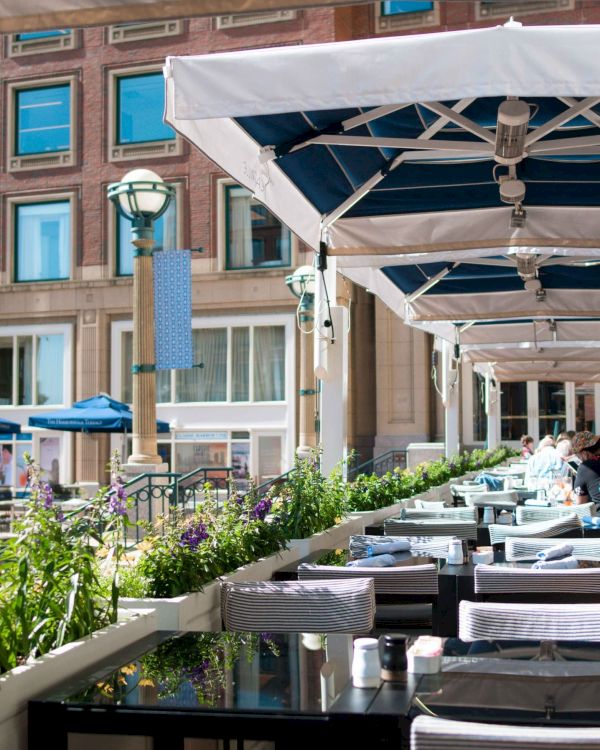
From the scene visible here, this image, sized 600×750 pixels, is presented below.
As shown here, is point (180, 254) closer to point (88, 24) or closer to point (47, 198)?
point (88, 24)

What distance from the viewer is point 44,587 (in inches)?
160

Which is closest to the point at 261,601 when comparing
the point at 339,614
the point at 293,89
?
the point at 339,614

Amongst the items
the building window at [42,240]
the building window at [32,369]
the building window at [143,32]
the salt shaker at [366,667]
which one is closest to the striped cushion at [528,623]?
the salt shaker at [366,667]

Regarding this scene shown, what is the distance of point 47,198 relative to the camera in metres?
34.7

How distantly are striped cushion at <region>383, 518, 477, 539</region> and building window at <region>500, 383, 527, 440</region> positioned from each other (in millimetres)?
26878

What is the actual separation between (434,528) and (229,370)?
24.6 metres

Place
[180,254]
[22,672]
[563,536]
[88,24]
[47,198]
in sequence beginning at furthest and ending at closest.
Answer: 1. [47,198]
2. [180,254]
3. [563,536]
4. [22,672]
5. [88,24]

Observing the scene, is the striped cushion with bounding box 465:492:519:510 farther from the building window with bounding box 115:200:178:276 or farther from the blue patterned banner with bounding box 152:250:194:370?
the building window with bounding box 115:200:178:276

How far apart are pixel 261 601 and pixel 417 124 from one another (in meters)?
4.24

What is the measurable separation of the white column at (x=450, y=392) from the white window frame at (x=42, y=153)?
2078cm

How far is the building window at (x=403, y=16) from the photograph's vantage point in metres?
30.6

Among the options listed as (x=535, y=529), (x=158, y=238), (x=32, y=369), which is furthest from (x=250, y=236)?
(x=535, y=529)

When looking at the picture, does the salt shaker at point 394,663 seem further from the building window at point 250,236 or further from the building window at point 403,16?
the building window at point 403,16

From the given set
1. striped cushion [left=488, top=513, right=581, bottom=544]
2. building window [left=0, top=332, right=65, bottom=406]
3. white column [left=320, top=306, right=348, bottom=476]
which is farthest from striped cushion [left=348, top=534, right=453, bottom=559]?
building window [left=0, top=332, right=65, bottom=406]
